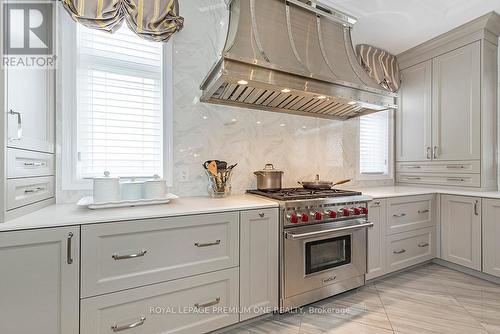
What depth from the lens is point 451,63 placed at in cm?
282

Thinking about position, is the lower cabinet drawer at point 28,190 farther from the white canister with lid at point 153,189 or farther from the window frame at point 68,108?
the white canister with lid at point 153,189

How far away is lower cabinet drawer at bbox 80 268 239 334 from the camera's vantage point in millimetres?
1238

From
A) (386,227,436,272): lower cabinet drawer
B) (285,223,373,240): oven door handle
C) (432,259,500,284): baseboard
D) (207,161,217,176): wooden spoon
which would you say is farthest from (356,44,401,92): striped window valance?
(207,161,217,176): wooden spoon

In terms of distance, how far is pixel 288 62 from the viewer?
5.79ft

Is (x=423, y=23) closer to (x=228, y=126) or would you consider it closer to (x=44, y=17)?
(x=228, y=126)

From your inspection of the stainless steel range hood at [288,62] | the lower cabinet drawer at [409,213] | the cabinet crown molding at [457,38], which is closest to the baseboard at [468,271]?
the lower cabinet drawer at [409,213]

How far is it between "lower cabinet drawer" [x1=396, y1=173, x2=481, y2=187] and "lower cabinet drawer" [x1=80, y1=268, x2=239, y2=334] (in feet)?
9.35

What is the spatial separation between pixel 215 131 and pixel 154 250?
121 cm

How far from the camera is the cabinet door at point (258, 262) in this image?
162 centimetres

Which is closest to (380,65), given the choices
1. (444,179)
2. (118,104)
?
(444,179)

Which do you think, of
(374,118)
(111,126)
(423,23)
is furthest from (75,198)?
(423,23)

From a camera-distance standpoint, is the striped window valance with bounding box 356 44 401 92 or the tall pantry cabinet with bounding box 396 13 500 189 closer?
the tall pantry cabinet with bounding box 396 13 500 189

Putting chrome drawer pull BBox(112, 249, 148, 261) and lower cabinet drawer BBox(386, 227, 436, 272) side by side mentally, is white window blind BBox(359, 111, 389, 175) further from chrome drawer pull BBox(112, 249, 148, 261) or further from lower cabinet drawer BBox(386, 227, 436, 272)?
chrome drawer pull BBox(112, 249, 148, 261)

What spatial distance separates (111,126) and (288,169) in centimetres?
172
